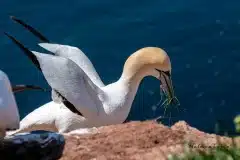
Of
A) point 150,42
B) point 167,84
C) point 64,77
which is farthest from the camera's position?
point 150,42

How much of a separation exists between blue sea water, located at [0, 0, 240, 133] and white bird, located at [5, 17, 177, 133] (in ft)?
8.55

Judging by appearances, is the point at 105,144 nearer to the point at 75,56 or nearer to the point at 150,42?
the point at 75,56

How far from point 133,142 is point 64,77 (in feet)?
3.74

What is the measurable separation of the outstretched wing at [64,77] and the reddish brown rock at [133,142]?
66cm

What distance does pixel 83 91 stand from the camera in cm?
534

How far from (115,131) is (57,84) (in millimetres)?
874

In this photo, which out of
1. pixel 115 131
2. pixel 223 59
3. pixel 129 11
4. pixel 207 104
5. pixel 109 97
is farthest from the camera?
pixel 129 11

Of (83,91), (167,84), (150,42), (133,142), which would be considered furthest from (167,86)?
(150,42)

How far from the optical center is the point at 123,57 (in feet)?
30.5

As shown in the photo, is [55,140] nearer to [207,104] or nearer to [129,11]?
[207,104]

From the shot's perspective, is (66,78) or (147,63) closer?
(66,78)

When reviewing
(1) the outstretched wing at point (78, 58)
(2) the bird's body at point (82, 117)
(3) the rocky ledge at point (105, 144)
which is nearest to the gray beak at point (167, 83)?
(2) the bird's body at point (82, 117)

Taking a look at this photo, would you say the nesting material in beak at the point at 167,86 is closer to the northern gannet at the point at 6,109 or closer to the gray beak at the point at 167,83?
the gray beak at the point at 167,83

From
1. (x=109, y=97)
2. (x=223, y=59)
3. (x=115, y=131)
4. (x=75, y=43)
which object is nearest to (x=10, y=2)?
(x=75, y=43)
